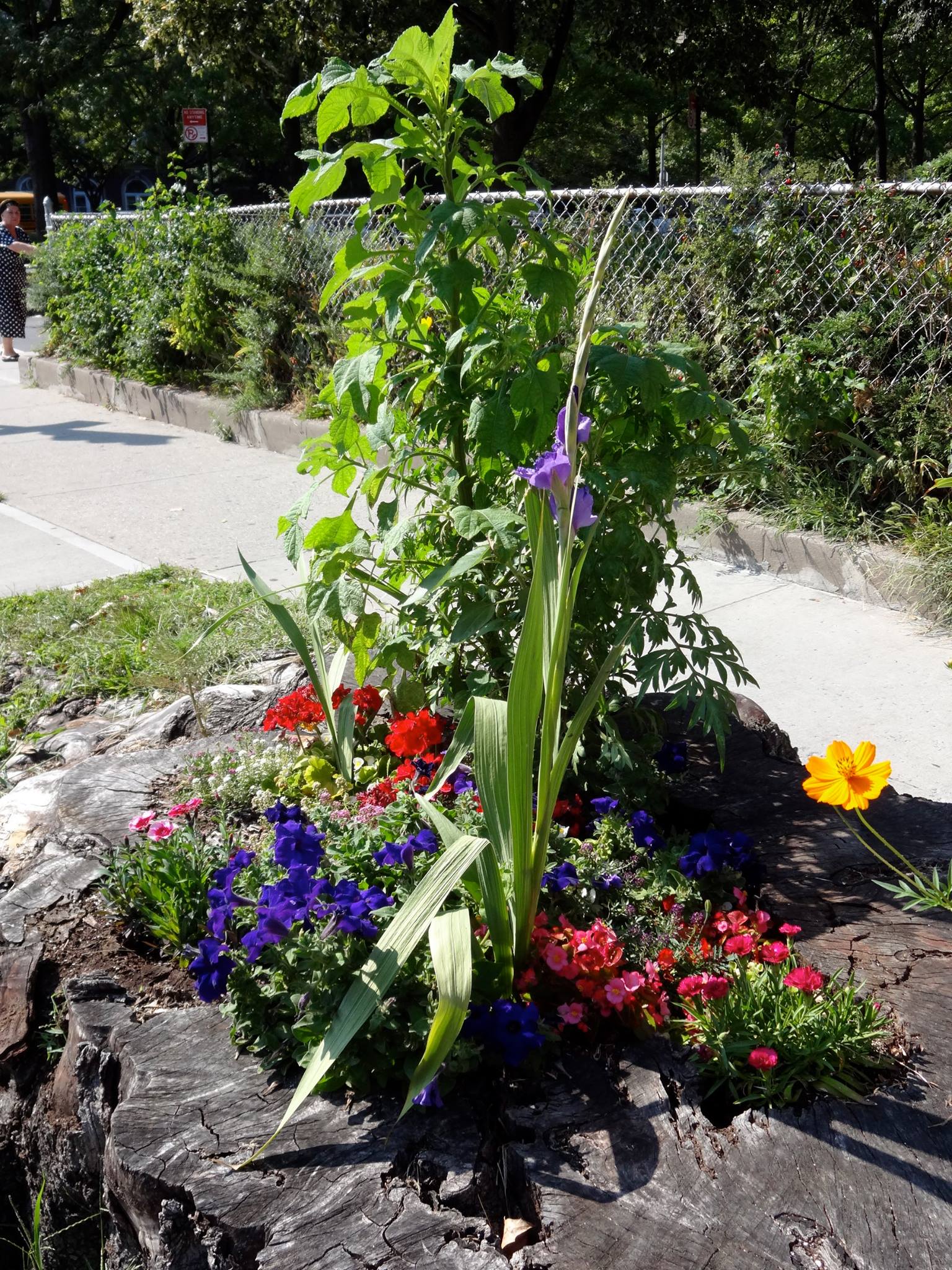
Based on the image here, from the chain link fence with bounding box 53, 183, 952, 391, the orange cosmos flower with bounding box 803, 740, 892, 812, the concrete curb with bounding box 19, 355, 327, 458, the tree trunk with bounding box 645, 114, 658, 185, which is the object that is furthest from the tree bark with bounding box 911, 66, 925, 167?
the orange cosmos flower with bounding box 803, 740, 892, 812

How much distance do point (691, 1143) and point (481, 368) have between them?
5.21 ft

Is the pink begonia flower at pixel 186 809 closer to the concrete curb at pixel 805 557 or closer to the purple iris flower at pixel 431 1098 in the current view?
the purple iris flower at pixel 431 1098

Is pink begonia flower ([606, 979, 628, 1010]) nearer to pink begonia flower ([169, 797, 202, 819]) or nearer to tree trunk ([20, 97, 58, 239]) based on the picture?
pink begonia flower ([169, 797, 202, 819])

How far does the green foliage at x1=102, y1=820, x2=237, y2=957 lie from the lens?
90.0 inches

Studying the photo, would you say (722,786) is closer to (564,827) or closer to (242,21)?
(564,827)

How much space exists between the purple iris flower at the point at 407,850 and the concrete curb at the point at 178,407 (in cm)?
603

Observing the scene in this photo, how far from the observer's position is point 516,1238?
1556 mm

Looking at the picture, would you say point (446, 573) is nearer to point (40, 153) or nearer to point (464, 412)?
point (464, 412)

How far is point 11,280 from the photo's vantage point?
13.4 m

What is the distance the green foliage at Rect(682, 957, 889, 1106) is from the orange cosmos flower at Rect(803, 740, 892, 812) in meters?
0.30

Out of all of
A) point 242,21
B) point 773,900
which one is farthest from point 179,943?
point 242,21

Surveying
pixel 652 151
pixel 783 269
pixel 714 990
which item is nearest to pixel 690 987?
pixel 714 990

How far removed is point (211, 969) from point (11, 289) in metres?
13.5

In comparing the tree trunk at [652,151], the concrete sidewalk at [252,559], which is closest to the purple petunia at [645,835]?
the concrete sidewalk at [252,559]
